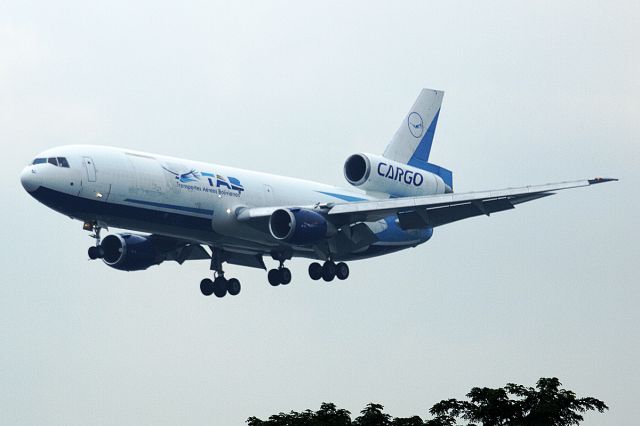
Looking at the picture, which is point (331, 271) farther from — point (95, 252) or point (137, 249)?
point (95, 252)

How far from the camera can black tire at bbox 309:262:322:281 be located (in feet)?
250

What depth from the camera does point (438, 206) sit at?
7206cm

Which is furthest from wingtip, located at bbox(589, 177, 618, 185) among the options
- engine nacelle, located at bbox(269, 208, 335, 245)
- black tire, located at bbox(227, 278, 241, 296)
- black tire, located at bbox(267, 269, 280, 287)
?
black tire, located at bbox(227, 278, 241, 296)

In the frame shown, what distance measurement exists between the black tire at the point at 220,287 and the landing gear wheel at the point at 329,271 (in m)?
5.37

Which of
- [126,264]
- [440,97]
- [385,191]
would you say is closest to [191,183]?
[126,264]

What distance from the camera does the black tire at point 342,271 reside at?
249ft

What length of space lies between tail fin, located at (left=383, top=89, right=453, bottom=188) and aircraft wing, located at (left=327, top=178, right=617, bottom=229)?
296 inches

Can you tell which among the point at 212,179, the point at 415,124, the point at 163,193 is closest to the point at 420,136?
the point at 415,124

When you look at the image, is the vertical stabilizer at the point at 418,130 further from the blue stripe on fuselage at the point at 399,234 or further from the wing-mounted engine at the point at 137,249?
the wing-mounted engine at the point at 137,249

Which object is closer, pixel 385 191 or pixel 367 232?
pixel 367 232

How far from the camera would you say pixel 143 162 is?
6838cm

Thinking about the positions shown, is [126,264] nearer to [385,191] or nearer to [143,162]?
[143,162]

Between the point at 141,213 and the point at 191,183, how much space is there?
10.7ft

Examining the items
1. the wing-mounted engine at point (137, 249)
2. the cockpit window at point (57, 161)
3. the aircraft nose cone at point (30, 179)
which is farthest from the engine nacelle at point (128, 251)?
the cockpit window at point (57, 161)
